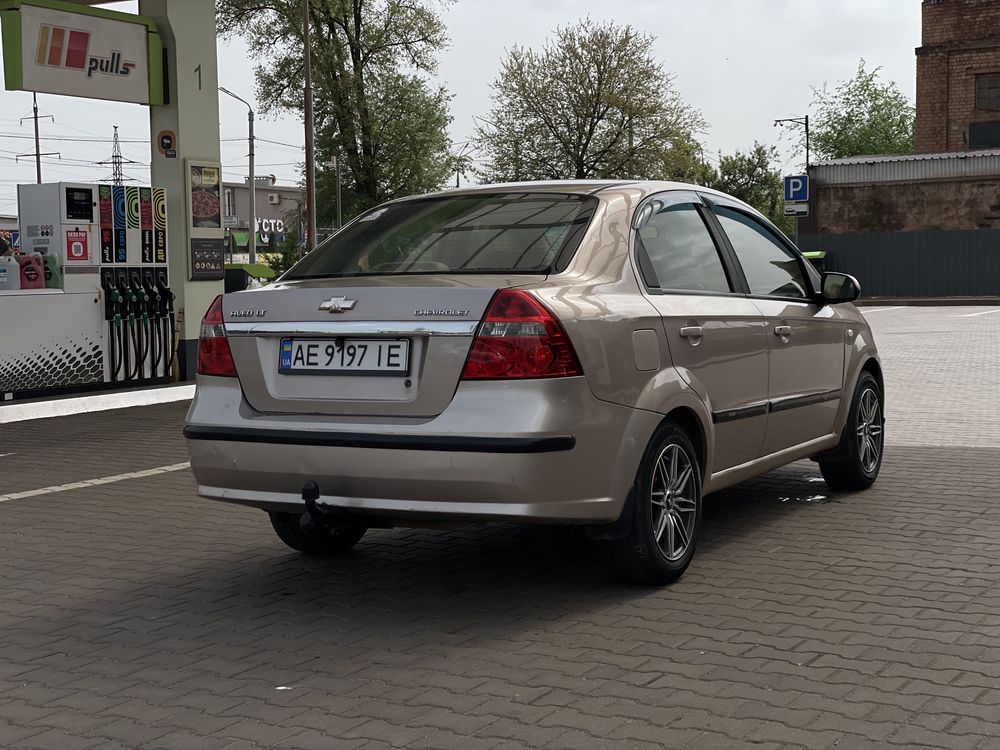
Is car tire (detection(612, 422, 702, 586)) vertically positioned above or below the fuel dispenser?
below

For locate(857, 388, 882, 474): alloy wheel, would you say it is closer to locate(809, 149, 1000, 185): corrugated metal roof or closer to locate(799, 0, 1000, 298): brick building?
locate(799, 0, 1000, 298): brick building

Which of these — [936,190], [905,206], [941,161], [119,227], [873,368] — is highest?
[941,161]

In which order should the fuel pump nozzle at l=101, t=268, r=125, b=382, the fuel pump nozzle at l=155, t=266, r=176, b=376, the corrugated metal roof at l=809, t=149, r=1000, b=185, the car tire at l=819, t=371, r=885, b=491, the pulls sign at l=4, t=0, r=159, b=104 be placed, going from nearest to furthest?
1. the car tire at l=819, t=371, r=885, b=491
2. the pulls sign at l=4, t=0, r=159, b=104
3. the fuel pump nozzle at l=101, t=268, r=125, b=382
4. the fuel pump nozzle at l=155, t=266, r=176, b=376
5. the corrugated metal roof at l=809, t=149, r=1000, b=185

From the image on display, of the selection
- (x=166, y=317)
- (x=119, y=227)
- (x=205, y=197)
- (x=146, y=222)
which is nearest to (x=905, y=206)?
(x=205, y=197)

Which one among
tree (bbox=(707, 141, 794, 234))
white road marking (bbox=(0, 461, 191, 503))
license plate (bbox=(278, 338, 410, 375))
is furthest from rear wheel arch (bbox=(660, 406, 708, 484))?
tree (bbox=(707, 141, 794, 234))

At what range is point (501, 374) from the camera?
4.91m

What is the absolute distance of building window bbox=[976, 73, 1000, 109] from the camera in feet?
168

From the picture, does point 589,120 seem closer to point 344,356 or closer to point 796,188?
point 796,188

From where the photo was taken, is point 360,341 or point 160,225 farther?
point 160,225

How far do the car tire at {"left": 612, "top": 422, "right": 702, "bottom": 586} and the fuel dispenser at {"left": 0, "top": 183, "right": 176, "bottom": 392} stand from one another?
8.89 meters

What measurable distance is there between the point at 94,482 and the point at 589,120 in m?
48.7

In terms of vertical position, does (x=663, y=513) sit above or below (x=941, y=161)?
below

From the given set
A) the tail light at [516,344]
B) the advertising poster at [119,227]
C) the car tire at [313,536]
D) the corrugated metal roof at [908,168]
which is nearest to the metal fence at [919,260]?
the corrugated metal roof at [908,168]

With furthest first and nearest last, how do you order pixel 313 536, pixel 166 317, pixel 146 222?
pixel 166 317
pixel 146 222
pixel 313 536
